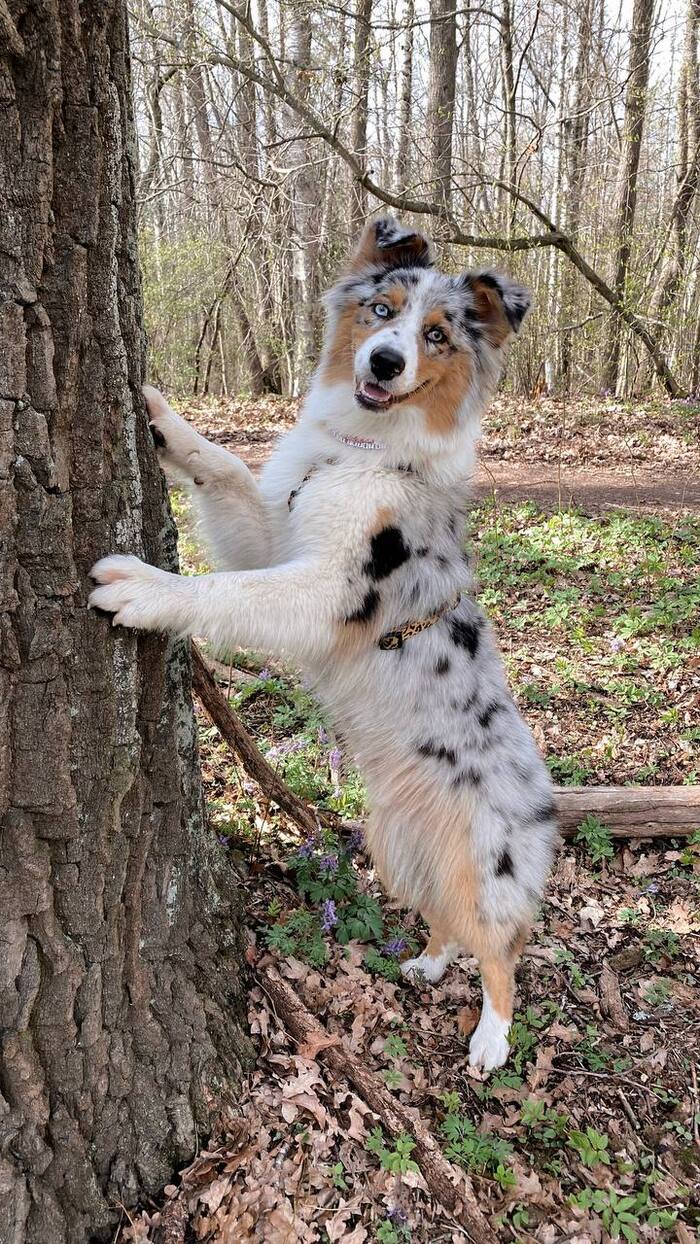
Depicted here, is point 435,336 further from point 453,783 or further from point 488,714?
point 453,783

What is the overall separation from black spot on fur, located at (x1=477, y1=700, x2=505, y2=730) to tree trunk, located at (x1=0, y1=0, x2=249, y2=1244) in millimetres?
1279

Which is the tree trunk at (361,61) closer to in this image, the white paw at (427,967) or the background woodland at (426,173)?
the background woodland at (426,173)

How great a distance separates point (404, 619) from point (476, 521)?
18.3ft

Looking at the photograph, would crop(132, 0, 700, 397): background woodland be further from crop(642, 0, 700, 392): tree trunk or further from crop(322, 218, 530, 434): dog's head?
crop(322, 218, 530, 434): dog's head

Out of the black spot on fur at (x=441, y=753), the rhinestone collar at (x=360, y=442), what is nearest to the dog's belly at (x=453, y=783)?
the black spot on fur at (x=441, y=753)

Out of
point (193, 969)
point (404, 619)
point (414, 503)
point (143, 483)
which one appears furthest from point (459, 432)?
point (193, 969)

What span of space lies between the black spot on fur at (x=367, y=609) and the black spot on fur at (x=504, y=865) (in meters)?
1.13

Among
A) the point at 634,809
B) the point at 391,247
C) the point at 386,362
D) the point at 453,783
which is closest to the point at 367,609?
the point at 453,783

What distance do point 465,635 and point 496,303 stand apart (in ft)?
4.73

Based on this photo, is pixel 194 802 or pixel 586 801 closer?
pixel 194 802

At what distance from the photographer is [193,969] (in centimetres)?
267

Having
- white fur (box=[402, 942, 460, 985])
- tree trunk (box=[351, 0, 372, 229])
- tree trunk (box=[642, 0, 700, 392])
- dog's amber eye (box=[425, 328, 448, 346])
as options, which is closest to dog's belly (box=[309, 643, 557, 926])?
white fur (box=[402, 942, 460, 985])

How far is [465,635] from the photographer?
3398 mm

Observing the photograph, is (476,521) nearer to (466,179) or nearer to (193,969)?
(193,969)
